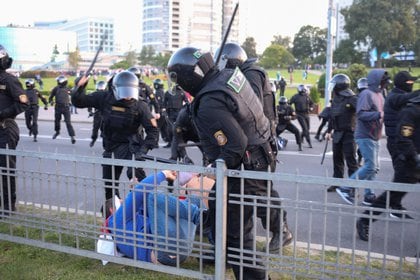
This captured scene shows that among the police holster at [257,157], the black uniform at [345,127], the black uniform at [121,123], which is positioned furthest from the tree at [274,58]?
the police holster at [257,157]

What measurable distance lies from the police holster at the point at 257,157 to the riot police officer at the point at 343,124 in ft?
11.8

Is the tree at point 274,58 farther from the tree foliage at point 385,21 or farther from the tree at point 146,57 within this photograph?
the tree at point 146,57

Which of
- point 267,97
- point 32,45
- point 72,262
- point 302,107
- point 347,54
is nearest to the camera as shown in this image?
point 72,262

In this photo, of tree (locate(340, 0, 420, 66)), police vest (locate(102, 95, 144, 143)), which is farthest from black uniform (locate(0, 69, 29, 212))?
tree (locate(340, 0, 420, 66))

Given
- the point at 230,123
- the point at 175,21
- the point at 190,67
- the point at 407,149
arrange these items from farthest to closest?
the point at 175,21
the point at 407,149
the point at 190,67
the point at 230,123

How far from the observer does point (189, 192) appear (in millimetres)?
3383

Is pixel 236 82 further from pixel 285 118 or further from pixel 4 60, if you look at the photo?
pixel 285 118

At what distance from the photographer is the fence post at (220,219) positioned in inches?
119

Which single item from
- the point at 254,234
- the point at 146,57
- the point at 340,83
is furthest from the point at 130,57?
the point at 254,234

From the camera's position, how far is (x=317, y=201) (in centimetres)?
631

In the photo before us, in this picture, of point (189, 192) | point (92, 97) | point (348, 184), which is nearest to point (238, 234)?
point (189, 192)

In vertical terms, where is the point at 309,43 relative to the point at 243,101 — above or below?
above

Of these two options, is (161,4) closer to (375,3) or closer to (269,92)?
(375,3)

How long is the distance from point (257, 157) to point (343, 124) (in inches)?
146
